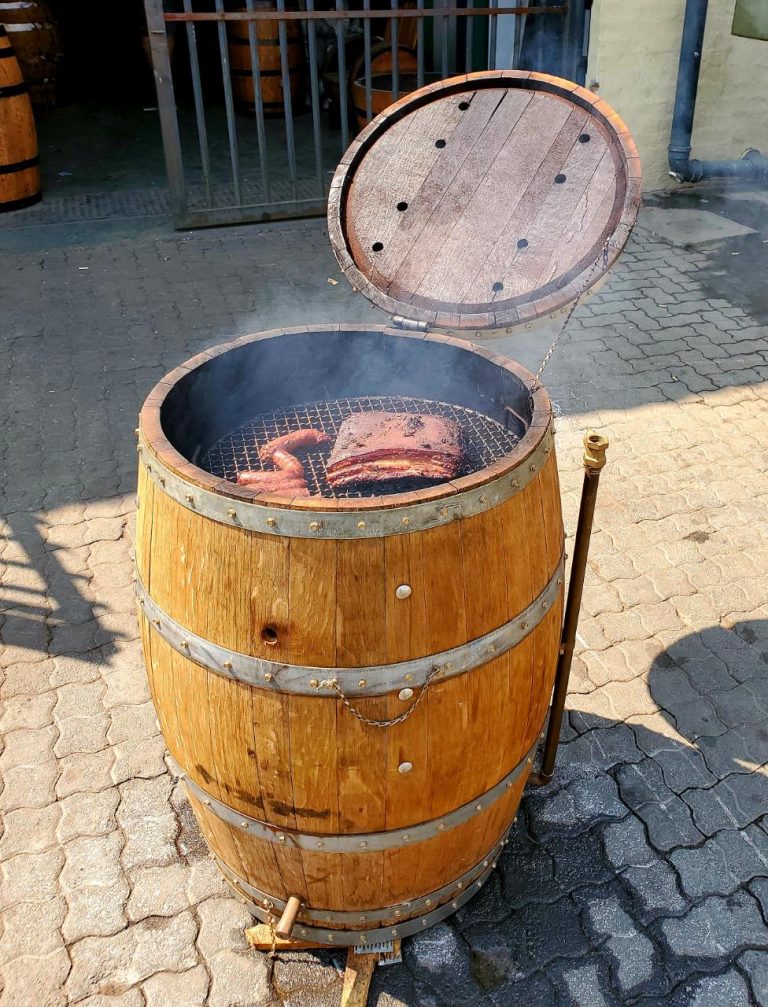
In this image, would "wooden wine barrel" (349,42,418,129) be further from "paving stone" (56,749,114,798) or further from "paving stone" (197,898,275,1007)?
"paving stone" (197,898,275,1007)

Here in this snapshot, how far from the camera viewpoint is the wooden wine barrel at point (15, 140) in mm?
8609

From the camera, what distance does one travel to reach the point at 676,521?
500cm

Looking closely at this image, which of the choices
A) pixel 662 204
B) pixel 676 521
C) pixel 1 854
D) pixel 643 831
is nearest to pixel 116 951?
pixel 1 854

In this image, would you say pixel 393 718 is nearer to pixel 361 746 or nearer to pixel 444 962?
pixel 361 746

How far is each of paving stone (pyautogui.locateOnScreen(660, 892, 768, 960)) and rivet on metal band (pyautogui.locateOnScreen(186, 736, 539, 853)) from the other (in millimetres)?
886

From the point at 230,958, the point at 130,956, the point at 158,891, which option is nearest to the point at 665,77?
the point at 158,891

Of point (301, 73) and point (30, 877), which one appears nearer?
point (30, 877)

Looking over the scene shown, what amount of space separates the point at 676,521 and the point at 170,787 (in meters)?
3.12

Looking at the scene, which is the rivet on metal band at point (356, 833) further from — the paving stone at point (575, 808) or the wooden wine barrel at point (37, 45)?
the wooden wine barrel at point (37, 45)

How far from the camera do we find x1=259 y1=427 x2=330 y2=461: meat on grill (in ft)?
9.84

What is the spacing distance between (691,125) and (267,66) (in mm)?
5823

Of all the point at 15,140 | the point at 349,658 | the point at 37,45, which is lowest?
the point at 15,140

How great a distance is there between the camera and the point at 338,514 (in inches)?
83.1

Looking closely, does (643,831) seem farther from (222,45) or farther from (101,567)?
(222,45)
